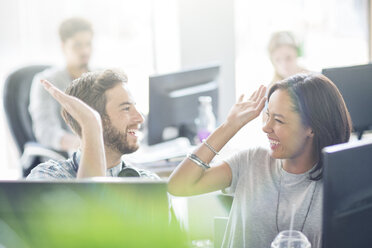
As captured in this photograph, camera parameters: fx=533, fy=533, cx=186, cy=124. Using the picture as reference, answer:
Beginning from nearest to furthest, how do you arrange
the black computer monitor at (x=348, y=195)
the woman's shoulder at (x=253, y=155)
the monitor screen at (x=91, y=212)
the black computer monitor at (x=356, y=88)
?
the monitor screen at (x=91, y=212)
the black computer monitor at (x=348, y=195)
the woman's shoulder at (x=253, y=155)
the black computer monitor at (x=356, y=88)

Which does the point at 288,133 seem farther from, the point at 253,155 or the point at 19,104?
the point at 19,104

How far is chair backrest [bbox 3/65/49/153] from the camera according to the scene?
116 inches

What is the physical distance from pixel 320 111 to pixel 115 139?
625 mm

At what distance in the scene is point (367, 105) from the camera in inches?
87.7

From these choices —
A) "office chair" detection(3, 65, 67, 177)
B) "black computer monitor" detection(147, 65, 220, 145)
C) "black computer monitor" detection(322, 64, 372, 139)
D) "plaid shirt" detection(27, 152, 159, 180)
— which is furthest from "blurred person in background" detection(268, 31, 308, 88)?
"plaid shirt" detection(27, 152, 159, 180)

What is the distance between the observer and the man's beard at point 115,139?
5.36ft

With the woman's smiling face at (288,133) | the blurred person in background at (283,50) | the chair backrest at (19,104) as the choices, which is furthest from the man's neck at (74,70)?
the woman's smiling face at (288,133)

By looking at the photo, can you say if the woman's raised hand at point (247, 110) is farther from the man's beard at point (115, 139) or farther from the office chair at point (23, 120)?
the office chair at point (23, 120)


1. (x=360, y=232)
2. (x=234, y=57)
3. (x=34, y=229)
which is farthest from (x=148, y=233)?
(x=234, y=57)

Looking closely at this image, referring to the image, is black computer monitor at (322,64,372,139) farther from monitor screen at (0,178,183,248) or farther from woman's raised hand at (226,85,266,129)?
monitor screen at (0,178,183,248)

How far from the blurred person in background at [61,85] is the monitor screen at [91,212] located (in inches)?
78.1

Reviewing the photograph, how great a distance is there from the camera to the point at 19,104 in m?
2.97

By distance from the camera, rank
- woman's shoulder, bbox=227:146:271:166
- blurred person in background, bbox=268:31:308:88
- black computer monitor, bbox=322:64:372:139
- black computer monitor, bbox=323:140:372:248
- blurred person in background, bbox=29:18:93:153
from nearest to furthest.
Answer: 1. black computer monitor, bbox=323:140:372:248
2. woman's shoulder, bbox=227:146:271:166
3. black computer monitor, bbox=322:64:372:139
4. blurred person in background, bbox=29:18:93:153
5. blurred person in background, bbox=268:31:308:88

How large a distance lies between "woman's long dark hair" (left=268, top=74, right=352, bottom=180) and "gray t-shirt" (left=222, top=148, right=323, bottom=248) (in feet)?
0.22
